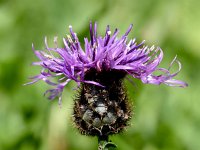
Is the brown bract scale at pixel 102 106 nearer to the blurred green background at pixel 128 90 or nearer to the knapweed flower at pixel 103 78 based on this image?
the knapweed flower at pixel 103 78

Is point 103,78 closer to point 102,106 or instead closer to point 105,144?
point 102,106

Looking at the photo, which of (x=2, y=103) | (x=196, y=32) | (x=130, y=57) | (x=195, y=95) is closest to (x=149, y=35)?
(x=196, y=32)

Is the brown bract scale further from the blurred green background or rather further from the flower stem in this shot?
the blurred green background

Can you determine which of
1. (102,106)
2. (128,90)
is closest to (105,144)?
(102,106)

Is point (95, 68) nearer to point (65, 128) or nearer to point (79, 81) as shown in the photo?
point (79, 81)

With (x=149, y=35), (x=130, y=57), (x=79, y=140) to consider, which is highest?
(x=149, y=35)

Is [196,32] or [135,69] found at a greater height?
[196,32]

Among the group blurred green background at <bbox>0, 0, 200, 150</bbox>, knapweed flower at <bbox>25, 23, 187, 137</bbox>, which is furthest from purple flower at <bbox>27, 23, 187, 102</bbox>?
blurred green background at <bbox>0, 0, 200, 150</bbox>
